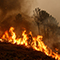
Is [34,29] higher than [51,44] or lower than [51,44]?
higher

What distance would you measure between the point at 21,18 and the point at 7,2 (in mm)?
8550

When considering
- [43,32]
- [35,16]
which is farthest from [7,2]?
[43,32]

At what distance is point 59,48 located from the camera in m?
37.2

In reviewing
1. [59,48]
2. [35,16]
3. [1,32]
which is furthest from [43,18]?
[1,32]

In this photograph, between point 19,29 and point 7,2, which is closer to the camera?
point 7,2

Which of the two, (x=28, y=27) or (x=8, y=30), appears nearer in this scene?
(x=8, y=30)

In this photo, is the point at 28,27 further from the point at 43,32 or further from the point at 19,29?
the point at 43,32

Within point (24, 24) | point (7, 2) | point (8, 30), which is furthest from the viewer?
point (24, 24)

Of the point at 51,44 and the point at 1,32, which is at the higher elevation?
the point at 1,32

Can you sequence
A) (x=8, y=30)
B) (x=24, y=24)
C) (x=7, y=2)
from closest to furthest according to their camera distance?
(x=7, y=2), (x=8, y=30), (x=24, y=24)

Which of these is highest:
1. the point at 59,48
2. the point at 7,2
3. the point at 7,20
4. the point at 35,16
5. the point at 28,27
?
the point at 7,2

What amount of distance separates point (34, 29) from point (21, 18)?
26.1ft

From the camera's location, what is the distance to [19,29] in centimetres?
3828

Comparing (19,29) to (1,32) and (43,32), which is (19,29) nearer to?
(1,32)
